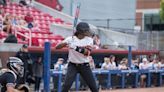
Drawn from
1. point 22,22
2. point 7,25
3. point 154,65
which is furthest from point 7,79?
point 22,22

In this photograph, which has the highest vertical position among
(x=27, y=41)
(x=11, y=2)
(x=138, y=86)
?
(x=11, y=2)

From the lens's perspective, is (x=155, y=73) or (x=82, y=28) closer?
(x=82, y=28)

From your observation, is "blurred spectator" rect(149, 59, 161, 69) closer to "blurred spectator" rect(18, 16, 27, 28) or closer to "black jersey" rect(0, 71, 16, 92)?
"blurred spectator" rect(18, 16, 27, 28)

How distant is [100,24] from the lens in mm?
30297

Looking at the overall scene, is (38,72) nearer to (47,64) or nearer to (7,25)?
(47,64)

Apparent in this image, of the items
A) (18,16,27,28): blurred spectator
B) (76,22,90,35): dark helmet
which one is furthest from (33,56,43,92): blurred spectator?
(76,22,90,35): dark helmet

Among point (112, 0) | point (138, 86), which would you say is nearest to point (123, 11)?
point (112, 0)

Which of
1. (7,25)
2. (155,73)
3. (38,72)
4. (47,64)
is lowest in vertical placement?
(155,73)

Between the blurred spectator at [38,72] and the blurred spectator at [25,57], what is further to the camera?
the blurred spectator at [38,72]

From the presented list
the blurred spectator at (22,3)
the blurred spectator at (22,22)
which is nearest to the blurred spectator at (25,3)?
the blurred spectator at (22,3)

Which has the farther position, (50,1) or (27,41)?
(50,1)

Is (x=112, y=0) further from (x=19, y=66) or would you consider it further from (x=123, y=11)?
(x=19, y=66)

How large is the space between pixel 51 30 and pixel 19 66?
15.9m

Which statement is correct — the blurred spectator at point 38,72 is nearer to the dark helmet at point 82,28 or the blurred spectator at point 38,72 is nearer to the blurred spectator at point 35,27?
the blurred spectator at point 35,27
